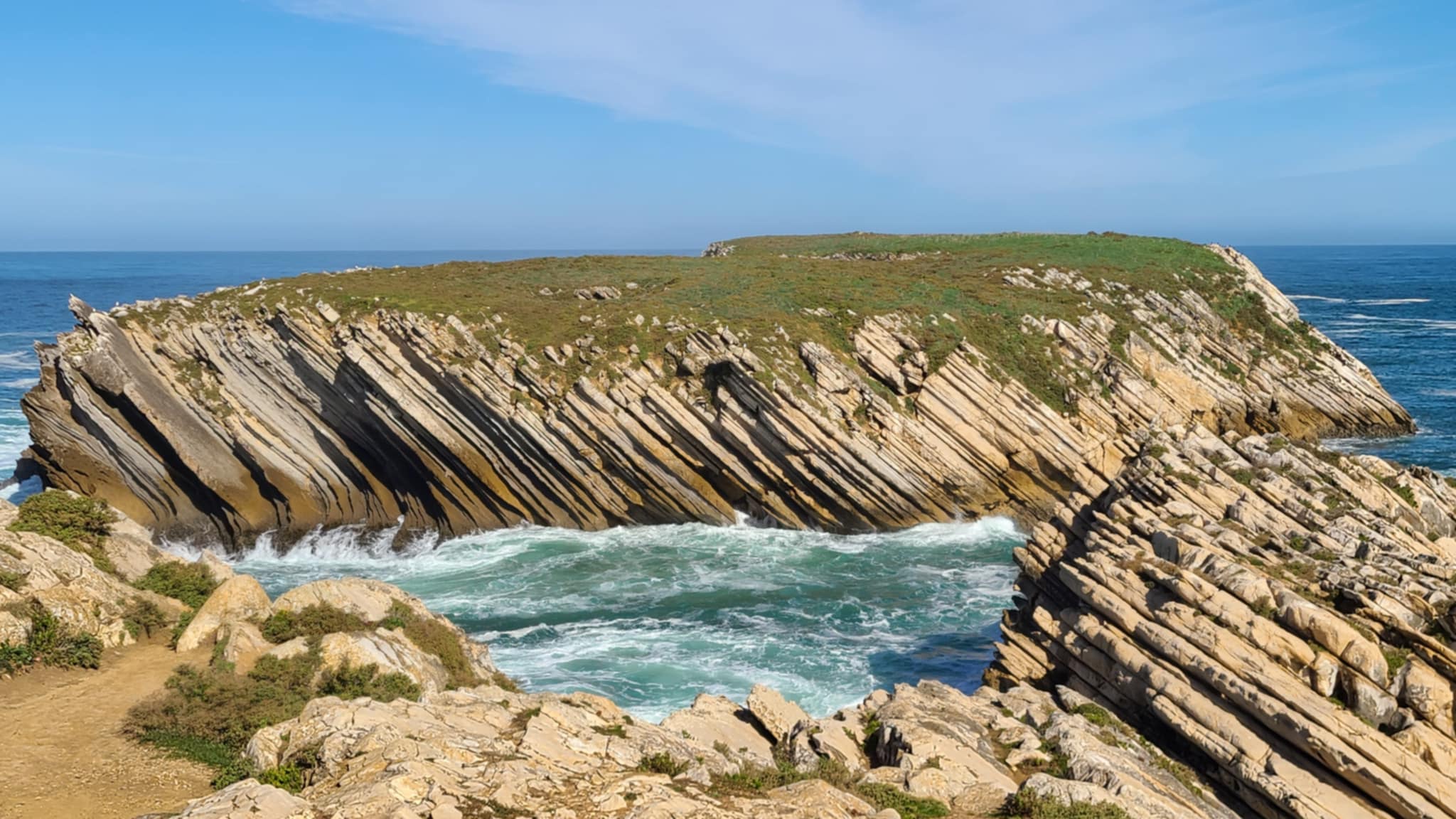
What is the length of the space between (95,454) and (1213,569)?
43.5 meters

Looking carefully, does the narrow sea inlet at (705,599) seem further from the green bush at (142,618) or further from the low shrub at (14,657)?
the low shrub at (14,657)

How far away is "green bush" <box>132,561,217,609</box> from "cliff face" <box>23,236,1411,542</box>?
53.6ft

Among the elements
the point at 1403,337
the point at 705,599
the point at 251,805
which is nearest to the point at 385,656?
the point at 251,805

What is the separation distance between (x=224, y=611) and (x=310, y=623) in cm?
235

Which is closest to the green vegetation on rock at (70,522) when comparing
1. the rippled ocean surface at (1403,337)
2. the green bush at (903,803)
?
the green bush at (903,803)

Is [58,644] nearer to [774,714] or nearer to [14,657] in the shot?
[14,657]

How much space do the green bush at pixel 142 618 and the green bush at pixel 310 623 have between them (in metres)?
3.05

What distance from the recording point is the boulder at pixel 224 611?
859 inches

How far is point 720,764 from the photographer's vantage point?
16.3 metres

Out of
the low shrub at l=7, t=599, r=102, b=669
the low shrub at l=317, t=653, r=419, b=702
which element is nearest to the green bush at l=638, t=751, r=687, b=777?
the low shrub at l=317, t=653, r=419, b=702

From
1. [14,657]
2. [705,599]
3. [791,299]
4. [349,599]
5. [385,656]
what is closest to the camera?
[14,657]

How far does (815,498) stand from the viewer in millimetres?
41094

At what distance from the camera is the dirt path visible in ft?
51.2

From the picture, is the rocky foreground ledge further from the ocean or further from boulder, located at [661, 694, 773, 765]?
the ocean
